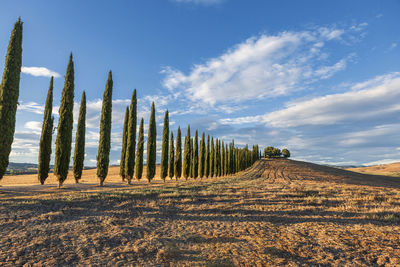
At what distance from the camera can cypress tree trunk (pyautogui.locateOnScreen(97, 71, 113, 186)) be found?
24.3m

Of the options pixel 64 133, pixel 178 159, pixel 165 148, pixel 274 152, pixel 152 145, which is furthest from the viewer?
pixel 274 152

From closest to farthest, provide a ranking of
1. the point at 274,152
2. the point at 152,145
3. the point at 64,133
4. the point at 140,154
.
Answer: the point at 64,133 → the point at 140,154 → the point at 152,145 → the point at 274,152

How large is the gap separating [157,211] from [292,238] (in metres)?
6.02

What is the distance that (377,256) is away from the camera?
5598 millimetres

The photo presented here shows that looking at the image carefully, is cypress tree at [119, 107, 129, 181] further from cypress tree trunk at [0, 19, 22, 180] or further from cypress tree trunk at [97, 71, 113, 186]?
cypress tree trunk at [0, 19, 22, 180]

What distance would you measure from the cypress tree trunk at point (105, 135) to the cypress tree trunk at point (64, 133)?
149 inches

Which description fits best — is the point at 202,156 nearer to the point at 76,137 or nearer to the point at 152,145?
the point at 152,145

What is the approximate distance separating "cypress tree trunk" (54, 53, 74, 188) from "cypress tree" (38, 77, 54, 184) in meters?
2.69

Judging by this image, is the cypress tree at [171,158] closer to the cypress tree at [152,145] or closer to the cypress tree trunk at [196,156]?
the cypress tree at [152,145]

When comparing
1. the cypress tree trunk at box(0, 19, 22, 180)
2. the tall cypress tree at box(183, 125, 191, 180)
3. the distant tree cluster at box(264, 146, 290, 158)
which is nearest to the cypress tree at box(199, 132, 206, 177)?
the tall cypress tree at box(183, 125, 191, 180)

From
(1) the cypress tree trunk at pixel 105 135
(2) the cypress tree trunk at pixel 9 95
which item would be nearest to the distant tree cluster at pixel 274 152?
(1) the cypress tree trunk at pixel 105 135

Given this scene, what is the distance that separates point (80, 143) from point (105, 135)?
105 inches

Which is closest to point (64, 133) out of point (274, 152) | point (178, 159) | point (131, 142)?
point (131, 142)

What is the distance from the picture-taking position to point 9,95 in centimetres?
1625
